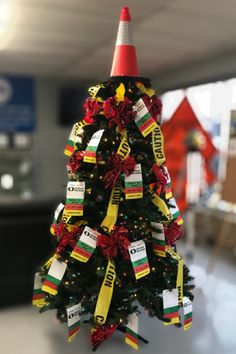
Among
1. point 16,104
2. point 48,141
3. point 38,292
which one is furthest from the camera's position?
point 48,141

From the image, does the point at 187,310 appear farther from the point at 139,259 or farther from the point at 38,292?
the point at 38,292

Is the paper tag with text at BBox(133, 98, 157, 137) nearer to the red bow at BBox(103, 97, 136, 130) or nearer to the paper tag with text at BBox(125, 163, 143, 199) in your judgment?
the red bow at BBox(103, 97, 136, 130)

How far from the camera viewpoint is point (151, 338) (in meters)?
2.59

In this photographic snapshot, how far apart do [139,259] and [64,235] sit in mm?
488

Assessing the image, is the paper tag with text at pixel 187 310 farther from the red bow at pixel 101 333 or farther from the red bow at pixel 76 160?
the red bow at pixel 76 160

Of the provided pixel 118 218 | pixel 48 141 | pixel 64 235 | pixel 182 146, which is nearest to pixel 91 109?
pixel 118 218

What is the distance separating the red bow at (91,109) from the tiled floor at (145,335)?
59.6 inches

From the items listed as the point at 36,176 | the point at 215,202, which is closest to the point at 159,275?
the point at 215,202

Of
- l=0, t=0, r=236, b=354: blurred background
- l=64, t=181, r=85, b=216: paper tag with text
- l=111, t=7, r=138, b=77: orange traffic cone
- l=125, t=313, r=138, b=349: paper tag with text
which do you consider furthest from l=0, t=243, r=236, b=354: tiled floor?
l=111, t=7, r=138, b=77: orange traffic cone

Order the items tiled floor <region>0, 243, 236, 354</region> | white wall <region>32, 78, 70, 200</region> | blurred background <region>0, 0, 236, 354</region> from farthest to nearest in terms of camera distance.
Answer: white wall <region>32, 78, 70, 200</region> < blurred background <region>0, 0, 236, 354</region> < tiled floor <region>0, 243, 236, 354</region>

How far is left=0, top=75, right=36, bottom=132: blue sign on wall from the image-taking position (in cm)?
589

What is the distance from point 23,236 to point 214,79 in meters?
2.62

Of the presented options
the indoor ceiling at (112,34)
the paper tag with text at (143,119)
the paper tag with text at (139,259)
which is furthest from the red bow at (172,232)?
the indoor ceiling at (112,34)

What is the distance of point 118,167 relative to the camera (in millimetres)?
2125
